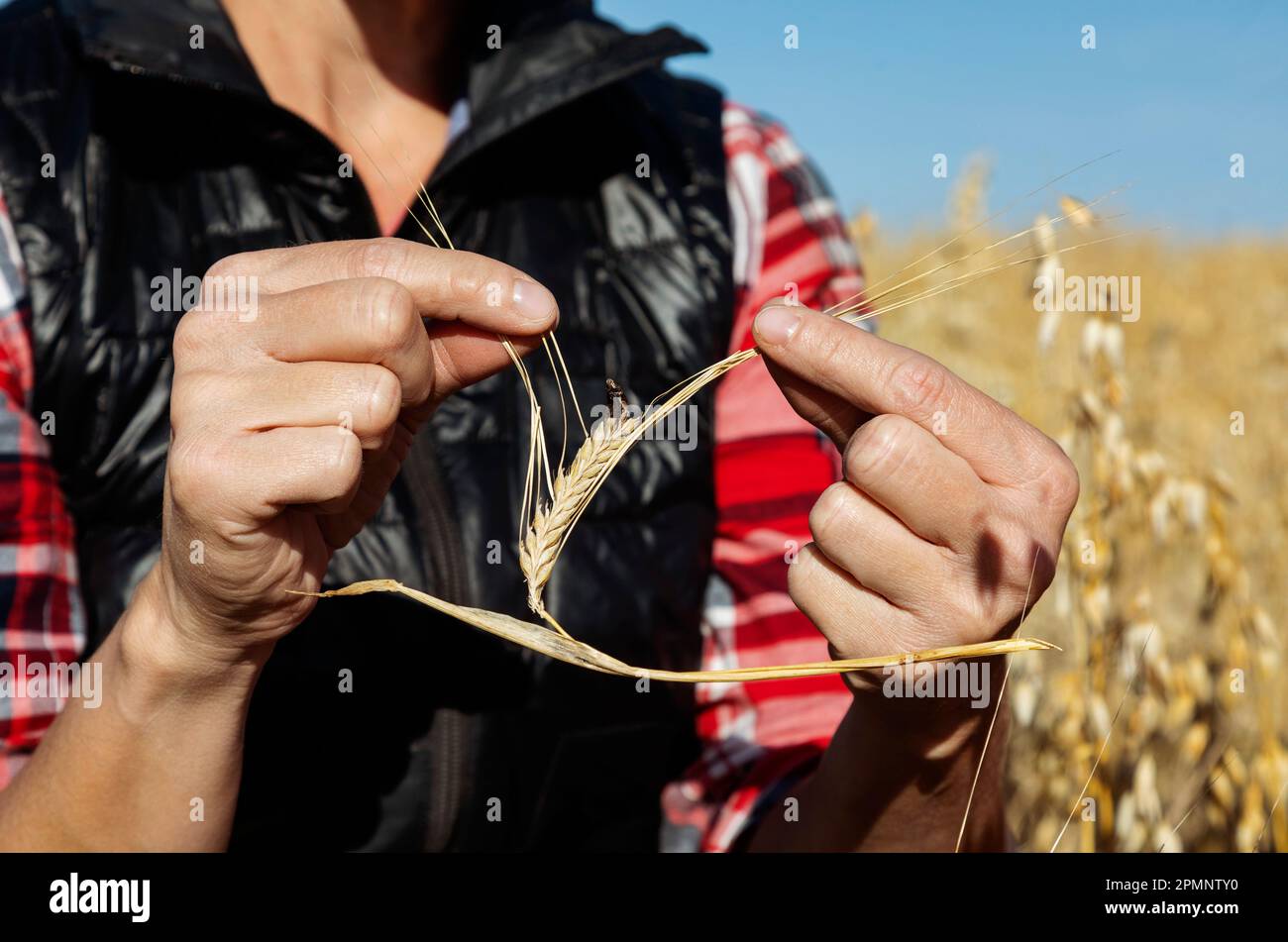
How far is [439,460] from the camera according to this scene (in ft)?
3.31

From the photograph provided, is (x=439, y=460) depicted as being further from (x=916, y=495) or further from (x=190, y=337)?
(x=916, y=495)

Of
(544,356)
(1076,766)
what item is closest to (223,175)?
(544,356)

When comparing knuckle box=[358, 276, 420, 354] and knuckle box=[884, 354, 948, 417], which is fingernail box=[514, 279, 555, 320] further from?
knuckle box=[884, 354, 948, 417]

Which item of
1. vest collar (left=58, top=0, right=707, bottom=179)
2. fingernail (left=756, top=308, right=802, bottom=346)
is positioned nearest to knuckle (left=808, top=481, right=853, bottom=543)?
fingernail (left=756, top=308, right=802, bottom=346)

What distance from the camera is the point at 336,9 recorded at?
1.17m

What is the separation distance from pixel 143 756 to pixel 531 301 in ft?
1.51

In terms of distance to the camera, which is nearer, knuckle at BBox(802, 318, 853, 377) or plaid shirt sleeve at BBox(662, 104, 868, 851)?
knuckle at BBox(802, 318, 853, 377)

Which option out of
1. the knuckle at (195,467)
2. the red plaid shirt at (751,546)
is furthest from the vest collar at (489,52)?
the knuckle at (195,467)

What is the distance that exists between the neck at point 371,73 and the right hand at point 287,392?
0.45 meters

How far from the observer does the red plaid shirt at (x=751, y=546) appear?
0.93 m

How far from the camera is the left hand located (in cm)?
66

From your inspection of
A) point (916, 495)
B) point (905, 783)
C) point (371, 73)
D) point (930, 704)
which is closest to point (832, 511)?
point (916, 495)

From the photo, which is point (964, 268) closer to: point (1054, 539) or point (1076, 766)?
point (1076, 766)

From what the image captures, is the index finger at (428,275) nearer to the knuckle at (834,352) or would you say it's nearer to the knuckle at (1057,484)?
the knuckle at (834,352)
